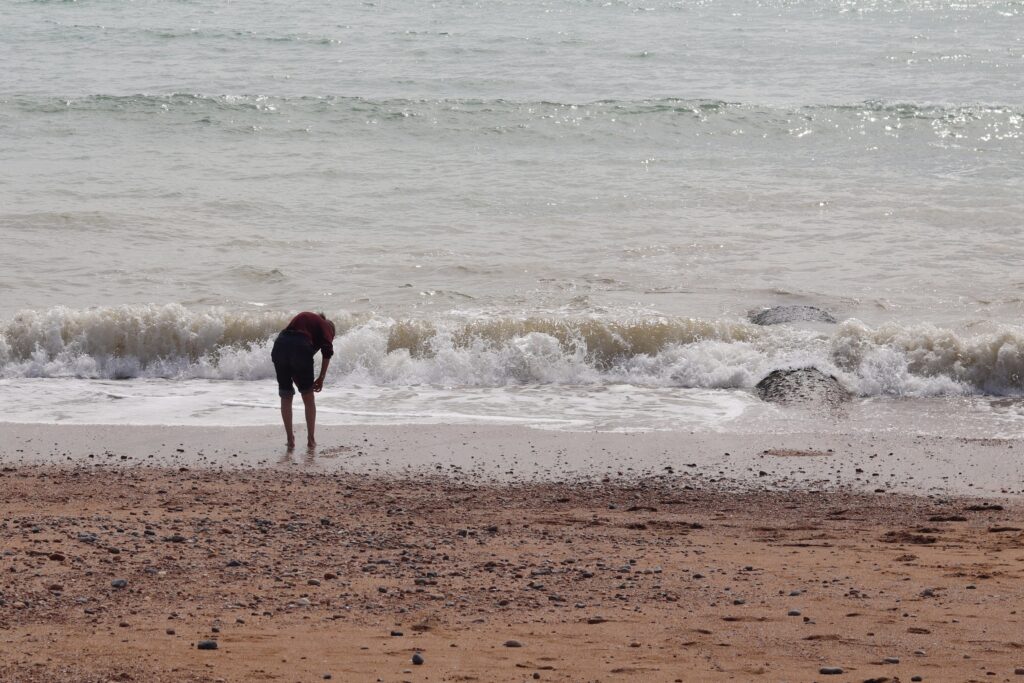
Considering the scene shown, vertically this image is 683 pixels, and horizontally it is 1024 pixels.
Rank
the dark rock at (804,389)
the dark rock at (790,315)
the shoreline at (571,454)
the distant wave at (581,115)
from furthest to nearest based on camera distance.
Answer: the distant wave at (581,115), the dark rock at (790,315), the dark rock at (804,389), the shoreline at (571,454)

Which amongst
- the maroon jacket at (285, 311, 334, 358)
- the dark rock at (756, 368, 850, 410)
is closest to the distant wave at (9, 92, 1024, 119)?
the dark rock at (756, 368, 850, 410)

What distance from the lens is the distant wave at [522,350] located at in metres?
12.2

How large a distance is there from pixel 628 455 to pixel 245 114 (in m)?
17.6

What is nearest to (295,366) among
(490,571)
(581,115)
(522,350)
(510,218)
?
(522,350)

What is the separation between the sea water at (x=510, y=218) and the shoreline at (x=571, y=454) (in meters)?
0.50

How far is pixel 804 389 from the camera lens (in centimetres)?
1159

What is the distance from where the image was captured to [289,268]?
16094mm

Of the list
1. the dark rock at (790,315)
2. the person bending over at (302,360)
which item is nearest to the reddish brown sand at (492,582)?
the person bending over at (302,360)

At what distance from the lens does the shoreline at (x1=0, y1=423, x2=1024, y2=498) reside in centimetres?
907

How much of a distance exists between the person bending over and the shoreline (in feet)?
0.87

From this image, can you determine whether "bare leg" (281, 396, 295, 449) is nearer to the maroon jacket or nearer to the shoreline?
the shoreline

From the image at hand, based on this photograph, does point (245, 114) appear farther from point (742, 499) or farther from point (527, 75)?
point (742, 499)

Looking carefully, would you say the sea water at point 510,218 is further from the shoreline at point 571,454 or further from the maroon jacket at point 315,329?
the maroon jacket at point 315,329

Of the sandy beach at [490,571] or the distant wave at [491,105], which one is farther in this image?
the distant wave at [491,105]
